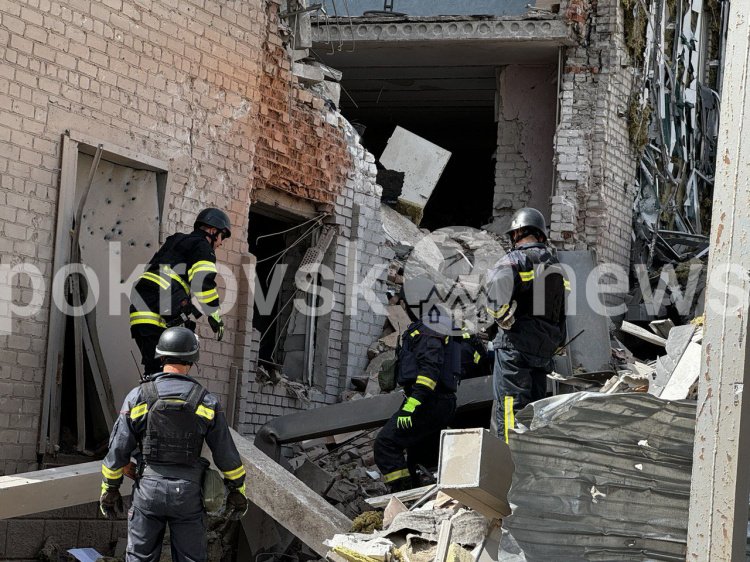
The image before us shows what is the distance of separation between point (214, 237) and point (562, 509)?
3.55 m

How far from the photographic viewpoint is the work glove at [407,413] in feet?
22.7

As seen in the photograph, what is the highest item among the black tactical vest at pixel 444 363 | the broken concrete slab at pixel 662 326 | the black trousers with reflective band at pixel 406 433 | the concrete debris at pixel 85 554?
the broken concrete slab at pixel 662 326

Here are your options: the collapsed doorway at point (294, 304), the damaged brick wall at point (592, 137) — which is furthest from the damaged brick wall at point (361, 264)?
the damaged brick wall at point (592, 137)

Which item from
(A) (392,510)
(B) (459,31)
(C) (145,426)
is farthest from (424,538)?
(B) (459,31)

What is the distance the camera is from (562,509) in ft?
14.5

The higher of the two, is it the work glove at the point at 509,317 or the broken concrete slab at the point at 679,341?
the work glove at the point at 509,317

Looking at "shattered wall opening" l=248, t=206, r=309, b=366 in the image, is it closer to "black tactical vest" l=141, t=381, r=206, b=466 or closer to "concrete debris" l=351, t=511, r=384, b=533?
"concrete debris" l=351, t=511, r=384, b=533

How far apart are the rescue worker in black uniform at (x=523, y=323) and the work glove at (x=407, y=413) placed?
0.77 meters

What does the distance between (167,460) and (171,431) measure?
15cm

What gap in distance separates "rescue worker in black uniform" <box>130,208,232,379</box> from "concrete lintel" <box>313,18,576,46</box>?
5012 millimetres

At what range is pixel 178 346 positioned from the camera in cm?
535

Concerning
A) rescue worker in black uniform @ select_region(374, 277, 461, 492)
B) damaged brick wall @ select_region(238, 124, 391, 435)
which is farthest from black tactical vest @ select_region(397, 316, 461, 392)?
damaged brick wall @ select_region(238, 124, 391, 435)

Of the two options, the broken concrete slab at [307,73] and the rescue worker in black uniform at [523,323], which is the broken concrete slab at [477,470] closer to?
the rescue worker in black uniform at [523,323]

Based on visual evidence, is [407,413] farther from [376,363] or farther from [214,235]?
[376,363]
